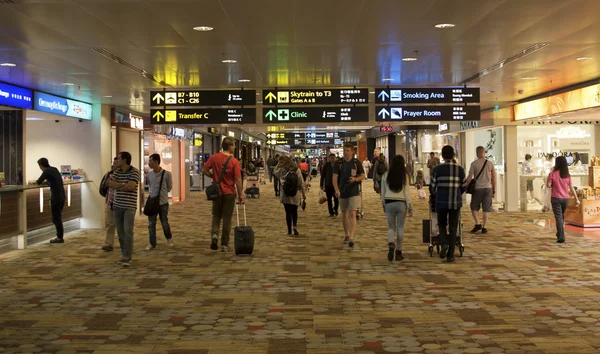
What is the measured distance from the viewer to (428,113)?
1248 centimetres

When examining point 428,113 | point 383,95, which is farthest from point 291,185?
point 428,113

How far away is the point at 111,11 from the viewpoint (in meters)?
6.70

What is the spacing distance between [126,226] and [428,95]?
6681 millimetres

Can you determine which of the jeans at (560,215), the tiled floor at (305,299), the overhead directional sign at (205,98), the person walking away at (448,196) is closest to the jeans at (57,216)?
the tiled floor at (305,299)

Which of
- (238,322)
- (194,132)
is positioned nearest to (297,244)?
(238,322)

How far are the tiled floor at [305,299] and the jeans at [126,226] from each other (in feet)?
0.91

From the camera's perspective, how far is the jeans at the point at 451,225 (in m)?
8.68

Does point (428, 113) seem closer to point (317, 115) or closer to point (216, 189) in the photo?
point (317, 115)

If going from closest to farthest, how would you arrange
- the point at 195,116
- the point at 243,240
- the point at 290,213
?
the point at 243,240
the point at 290,213
the point at 195,116

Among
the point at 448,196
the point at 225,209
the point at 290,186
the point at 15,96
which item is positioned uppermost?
the point at 15,96

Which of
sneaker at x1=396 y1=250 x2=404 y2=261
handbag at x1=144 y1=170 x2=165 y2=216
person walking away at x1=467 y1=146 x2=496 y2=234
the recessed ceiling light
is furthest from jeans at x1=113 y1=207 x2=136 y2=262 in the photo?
person walking away at x1=467 y1=146 x2=496 y2=234

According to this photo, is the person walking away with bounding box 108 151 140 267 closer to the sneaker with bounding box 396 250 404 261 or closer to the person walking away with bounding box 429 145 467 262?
the sneaker with bounding box 396 250 404 261

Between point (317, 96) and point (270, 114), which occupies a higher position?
point (317, 96)

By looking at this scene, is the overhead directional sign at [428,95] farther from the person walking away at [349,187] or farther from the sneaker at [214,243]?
the sneaker at [214,243]
